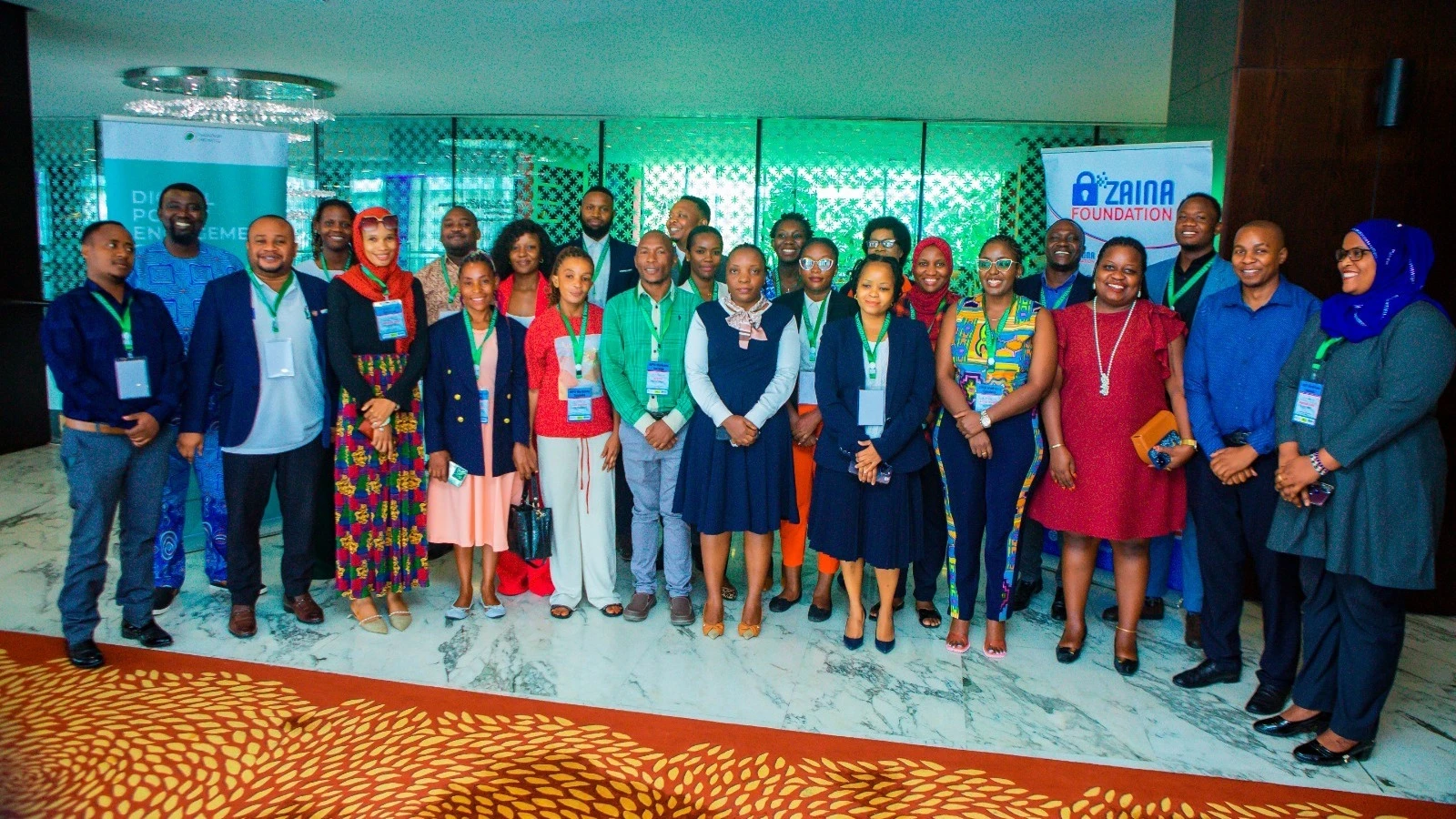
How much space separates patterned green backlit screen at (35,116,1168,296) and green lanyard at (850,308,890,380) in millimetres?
6429

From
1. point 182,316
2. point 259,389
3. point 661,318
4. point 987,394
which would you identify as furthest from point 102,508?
point 987,394

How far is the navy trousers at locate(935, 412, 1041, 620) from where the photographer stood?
3771 mm

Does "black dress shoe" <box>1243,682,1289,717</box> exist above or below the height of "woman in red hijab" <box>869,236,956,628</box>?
below

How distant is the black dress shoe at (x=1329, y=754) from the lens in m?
3.08

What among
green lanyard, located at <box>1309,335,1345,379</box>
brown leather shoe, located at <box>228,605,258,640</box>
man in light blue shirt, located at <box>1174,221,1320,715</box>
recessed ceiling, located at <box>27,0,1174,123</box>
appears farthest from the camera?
recessed ceiling, located at <box>27,0,1174,123</box>

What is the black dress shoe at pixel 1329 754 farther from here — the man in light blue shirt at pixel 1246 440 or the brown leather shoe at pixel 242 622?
the brown leather shoe at pixel 242 622

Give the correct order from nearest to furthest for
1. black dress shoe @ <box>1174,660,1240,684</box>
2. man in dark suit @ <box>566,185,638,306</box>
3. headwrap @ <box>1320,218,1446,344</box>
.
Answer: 1. headwrap @ <box>1320,218,1446,344</box>
2. black dress shoe @ <box>1174,660,1240,684</box>
3. man in dark suit @ <box>566,185,638,306</box>

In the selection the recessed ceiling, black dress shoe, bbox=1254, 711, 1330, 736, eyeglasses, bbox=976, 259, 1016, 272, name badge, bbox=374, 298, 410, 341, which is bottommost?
black dress shoe, bbox=1254, 711, 1330, 736

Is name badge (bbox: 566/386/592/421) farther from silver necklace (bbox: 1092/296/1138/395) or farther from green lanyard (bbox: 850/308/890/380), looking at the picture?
silver necklace (bbox: 1092/296/1138/395)

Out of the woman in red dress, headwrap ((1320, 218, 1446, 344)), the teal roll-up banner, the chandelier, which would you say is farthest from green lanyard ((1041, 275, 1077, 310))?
the chandelier

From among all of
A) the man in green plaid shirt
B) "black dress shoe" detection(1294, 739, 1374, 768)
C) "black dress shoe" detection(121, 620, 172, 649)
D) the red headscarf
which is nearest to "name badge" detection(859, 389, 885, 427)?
the man in green plaid shirt

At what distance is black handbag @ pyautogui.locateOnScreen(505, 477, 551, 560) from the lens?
4152mm

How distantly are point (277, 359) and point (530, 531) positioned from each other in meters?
1.25

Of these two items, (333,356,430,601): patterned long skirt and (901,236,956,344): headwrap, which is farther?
(901,236,956,344): headwrap
